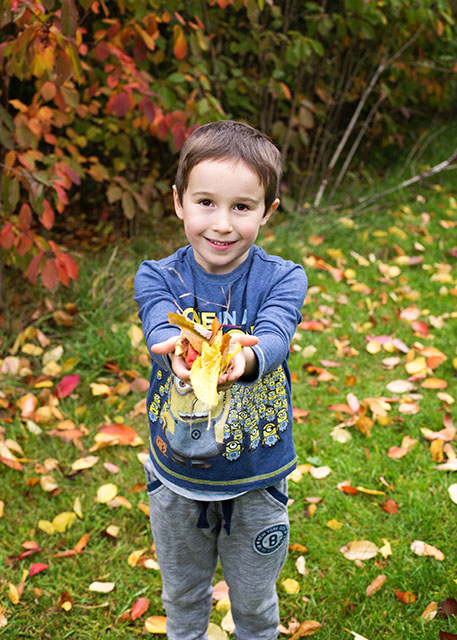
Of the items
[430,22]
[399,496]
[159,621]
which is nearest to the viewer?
[159,621]

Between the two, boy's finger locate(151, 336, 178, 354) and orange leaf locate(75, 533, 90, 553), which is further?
orange leaf locate(75, 533, 90, 553)

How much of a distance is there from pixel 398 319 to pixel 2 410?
7.52 feet

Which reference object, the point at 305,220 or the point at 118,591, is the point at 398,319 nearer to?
the point at 305,220

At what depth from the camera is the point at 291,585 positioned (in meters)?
2.04

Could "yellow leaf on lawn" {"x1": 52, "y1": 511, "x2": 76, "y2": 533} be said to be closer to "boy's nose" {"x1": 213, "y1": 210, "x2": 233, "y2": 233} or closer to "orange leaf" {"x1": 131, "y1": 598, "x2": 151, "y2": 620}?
"orange leaf" {"x1": 131, "y1": 598, "x2": 151, "y2": 620}

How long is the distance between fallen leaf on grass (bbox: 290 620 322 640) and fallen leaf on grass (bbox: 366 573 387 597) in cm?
20

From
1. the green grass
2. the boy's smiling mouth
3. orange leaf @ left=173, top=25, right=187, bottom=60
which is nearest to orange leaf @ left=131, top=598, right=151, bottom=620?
the green grass

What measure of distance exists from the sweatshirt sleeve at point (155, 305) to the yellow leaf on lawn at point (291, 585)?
1.18 metres

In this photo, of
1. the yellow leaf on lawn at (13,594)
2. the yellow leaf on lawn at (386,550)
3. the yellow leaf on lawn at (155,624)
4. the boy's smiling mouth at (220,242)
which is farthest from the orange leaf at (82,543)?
the boy's smiling mouth at (220,242)

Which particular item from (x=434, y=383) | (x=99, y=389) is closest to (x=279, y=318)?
(x=99, y=389)

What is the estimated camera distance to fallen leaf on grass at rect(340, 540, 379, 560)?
2.11 metres

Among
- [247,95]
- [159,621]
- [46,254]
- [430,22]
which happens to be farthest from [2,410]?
[430,22]

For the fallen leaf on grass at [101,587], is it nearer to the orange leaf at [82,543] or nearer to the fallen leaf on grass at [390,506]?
the orange leaf at [82,543]

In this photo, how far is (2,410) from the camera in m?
2.80
